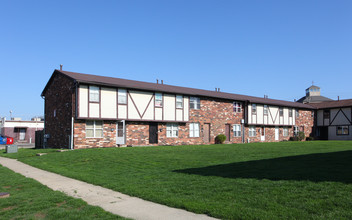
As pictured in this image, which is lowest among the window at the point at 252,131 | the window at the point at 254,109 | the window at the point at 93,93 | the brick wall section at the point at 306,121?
the window at the point at 252,131

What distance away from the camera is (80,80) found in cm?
2191

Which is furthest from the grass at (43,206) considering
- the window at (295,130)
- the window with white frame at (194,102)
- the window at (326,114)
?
the window at (326,114)

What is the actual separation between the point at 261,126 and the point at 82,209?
32.8 metres

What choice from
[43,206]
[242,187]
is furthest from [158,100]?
[43,206]

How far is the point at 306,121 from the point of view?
42750 mm

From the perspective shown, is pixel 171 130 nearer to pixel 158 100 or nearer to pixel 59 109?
pixel 158 100

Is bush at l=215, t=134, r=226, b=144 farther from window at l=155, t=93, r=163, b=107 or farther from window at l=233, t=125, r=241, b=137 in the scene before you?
window at l=155, t=93, r=163, b=107

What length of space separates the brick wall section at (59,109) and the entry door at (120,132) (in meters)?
3.79

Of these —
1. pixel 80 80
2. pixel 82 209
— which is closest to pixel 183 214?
pixel 82 209

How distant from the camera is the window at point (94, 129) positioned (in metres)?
23.2

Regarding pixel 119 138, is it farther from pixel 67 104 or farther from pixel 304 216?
pixel 304 216

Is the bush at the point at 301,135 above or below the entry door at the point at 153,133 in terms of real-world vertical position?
below

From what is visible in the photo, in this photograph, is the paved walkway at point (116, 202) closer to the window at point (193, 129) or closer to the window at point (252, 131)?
the window at point (193, 129)

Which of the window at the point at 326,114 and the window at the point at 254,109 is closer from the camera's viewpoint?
the window at the point at 254,109
